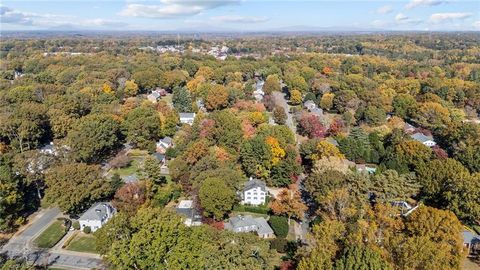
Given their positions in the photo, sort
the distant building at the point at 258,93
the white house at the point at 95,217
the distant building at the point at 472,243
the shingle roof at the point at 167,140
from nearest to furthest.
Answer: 1. the distant building at the point at 472,243
2. the white house at the point at 95,217
3. the shingle roof at the point at 167,140
4. the distant building at the point at 258,93

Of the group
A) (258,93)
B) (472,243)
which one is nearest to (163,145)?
(258,93)

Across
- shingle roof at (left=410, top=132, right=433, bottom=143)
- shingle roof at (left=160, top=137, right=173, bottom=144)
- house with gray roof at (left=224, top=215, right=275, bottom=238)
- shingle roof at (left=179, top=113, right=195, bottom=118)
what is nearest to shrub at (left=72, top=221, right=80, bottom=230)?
house with gray roof at (left=224, top=215, right=275, bottom=238)

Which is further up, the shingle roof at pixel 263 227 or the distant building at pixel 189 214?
the distant building at pixel 189 214

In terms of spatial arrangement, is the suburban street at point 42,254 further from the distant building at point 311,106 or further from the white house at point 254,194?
the distant building at point 311,106

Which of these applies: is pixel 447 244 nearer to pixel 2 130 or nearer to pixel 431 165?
pixel 431 165

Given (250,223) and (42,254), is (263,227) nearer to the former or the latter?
(250,223)

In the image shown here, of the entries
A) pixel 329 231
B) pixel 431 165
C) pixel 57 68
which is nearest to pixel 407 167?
Answer: pixel 431 165

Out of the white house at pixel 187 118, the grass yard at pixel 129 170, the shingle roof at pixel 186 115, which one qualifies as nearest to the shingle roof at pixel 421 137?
the white house at pixel 187 118
